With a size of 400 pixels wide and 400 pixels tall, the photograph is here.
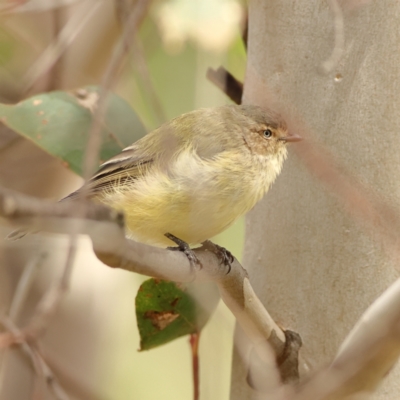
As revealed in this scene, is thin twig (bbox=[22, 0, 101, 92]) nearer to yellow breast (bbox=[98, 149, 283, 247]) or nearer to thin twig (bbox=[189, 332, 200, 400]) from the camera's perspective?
yellow breast (bbox=[98, 149, 283, 247])

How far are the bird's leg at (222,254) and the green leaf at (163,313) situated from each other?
0.59 feet

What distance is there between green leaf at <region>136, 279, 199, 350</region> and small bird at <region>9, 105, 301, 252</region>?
0.58ft

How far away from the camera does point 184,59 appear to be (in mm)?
3355

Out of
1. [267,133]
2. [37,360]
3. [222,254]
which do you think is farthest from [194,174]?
[37,360]

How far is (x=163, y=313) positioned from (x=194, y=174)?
0.50 metres

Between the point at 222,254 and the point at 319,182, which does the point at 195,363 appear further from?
the point at 319,182

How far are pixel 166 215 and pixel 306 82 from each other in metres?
0.62

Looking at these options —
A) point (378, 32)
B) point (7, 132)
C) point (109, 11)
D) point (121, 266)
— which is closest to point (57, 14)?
point (109, 11)

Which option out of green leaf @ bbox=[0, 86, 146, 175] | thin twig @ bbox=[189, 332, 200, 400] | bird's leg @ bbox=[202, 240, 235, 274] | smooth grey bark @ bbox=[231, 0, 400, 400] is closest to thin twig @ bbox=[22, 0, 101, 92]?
green leaf @ bbox=[0, 86, 146, 175]

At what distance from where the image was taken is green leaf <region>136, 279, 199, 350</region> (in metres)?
2.06

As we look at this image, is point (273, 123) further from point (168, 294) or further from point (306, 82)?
point (168, 294)

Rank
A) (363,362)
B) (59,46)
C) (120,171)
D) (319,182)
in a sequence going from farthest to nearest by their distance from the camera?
(59,46) < (120,171) < (319,182) < (363,362)

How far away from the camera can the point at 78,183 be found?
3445 mm

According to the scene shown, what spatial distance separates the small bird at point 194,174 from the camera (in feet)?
6.51
